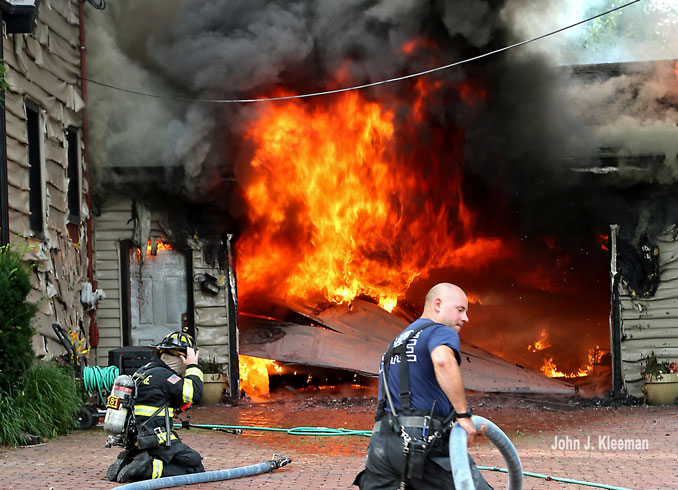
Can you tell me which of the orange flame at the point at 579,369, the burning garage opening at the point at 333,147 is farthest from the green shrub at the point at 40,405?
the orange flame at the point at 579,369

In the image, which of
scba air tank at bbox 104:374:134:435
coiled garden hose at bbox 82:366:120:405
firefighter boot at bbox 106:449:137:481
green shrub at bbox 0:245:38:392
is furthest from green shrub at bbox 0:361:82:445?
scba air tank at bbox 104:374:134:435

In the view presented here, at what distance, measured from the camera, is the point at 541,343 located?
18.3 m

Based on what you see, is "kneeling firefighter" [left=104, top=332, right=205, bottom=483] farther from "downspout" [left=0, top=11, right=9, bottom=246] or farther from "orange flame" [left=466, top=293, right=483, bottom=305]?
"orange flame" [left=466, top=293, right=483, bottom=305]

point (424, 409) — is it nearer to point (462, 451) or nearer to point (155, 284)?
point (462, 451)

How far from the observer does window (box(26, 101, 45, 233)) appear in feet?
40.5

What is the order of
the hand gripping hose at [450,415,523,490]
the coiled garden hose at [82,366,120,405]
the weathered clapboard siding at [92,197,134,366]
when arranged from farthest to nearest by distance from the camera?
1. the weathered clapboard siding at [92,197,134,366]
2. the coiled garden hose at [82,366,120,405]
3. the hand gripping hose at [450,415,523,490]

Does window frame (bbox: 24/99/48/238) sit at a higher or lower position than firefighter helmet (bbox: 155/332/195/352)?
higher

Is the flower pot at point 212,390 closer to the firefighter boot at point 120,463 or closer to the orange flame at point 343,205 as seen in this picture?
the orange flame at point 343,205

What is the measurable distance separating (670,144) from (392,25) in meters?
4.82

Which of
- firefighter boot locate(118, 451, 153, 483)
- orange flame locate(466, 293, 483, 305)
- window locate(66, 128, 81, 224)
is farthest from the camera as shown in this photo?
orange flame locate(466, 293, 483, 305)

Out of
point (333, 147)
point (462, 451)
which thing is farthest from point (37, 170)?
point (462, 451)

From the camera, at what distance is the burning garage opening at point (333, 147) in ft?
47.1

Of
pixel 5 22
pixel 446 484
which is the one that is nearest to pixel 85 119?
pixel 5 22

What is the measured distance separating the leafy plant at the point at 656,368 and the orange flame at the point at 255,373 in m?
6.05
